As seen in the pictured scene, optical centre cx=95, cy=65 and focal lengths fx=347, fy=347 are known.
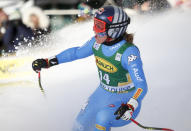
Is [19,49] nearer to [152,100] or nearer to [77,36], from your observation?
[77,36]

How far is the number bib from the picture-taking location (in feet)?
11.2

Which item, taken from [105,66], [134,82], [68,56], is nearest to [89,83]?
[68,56]

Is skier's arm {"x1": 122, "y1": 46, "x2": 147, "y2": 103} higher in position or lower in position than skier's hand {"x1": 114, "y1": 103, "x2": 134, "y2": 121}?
higher

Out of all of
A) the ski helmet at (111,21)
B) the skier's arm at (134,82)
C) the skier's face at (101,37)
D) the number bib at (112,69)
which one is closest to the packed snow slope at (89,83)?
the number bib at (112,69)

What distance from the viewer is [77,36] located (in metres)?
7.91

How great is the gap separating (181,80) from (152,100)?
35.5 inches

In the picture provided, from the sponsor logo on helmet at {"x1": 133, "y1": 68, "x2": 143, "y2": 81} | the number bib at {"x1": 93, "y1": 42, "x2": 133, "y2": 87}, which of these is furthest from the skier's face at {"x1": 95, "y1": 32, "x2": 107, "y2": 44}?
the sponsor logo on helmet at {"x1": 133, "y1": 68, "x2": 143, "y2": 81}

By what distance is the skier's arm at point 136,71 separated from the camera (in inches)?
127

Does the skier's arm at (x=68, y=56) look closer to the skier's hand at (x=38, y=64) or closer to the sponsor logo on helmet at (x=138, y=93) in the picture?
the skier's hand at (x=38, y=64)

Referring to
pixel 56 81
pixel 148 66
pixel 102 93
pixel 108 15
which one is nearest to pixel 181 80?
pixel 148 66

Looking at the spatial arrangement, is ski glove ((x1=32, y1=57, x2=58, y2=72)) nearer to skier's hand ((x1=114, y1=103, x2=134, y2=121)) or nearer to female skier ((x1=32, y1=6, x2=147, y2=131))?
female skier ((x1=32, y1=6, x2=147, y2=131))

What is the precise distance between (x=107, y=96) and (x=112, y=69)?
0.31m

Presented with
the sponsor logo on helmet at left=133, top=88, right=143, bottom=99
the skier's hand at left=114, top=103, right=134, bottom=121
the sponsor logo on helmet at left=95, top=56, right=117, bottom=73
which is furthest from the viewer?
the sponsor logo on helmet at left=95, top=56, right=117, bottom=73

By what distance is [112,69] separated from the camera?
3486mm
